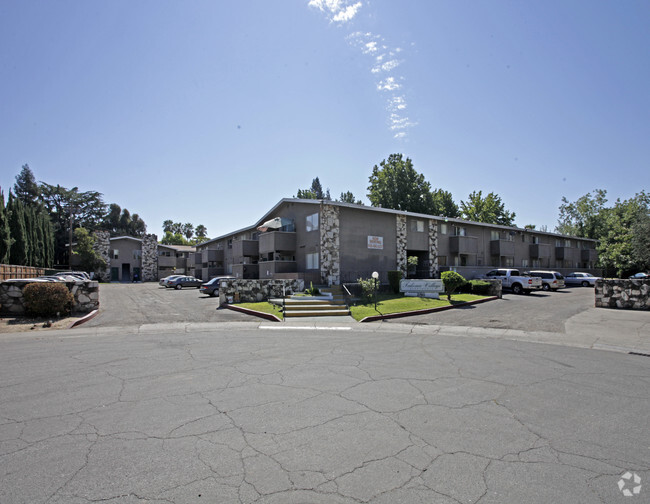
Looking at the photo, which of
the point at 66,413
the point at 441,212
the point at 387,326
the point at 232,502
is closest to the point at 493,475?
the point at 232,502

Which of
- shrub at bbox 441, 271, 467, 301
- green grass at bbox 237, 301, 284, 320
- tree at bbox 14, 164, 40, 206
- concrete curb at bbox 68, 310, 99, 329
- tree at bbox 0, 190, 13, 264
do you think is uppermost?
tree at bbox 14, 164, 40, 206

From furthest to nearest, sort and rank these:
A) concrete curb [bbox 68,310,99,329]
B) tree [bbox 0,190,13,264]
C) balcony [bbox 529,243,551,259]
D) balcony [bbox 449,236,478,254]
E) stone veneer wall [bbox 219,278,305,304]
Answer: balcony [bbox 529,243,551,259]
balcony [bbox 449,236,478,254]
tree [bbox 0,190,13,264]
stone veneer wall [bbox 219,278,305,304]
concrete curb [bbox 68,310,99,329]

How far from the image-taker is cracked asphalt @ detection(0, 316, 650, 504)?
3260 millimetres

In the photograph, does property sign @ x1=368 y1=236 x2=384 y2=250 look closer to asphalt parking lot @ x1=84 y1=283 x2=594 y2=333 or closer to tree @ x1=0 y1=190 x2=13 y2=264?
asphalt parking lot @ x1=84 y1=283 x2=594 y2=333

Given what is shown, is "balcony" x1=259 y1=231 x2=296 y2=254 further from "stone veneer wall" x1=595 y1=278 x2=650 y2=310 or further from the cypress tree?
the cypress tree

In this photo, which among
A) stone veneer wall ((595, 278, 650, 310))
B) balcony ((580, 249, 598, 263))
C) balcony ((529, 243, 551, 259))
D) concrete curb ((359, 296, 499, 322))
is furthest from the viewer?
balcony ((580, 249, 598, 263))

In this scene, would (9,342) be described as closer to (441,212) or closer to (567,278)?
(567,278)

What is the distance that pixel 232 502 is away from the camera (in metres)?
3.03

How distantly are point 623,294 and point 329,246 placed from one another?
52.0 ft

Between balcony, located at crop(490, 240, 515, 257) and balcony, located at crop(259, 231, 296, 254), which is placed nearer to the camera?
balcony, located at crop(259, 231, 296, 254)

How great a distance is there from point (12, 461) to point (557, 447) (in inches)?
221

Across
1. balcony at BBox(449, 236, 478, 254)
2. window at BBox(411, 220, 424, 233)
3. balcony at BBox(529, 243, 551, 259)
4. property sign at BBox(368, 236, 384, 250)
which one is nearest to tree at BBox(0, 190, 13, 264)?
property sign at BBox(368, 236, 384, 250)

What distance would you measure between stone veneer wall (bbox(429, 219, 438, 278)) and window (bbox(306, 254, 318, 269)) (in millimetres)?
10870

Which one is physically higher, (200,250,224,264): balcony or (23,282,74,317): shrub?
(200,250,224,264): balcony
